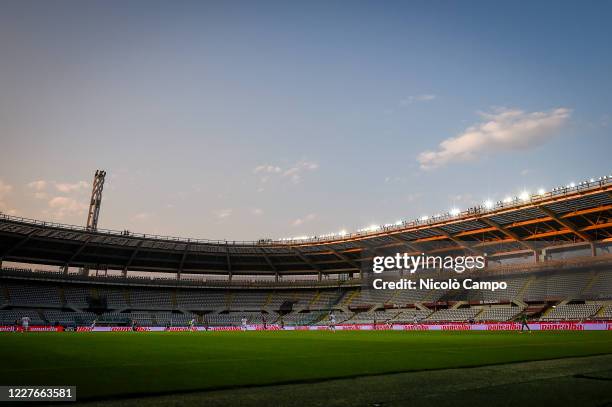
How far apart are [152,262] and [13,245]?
71.8 ft

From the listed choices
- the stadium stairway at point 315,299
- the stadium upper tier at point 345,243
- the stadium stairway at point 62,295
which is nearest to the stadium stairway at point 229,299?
the stadium upper tier at point 345,243

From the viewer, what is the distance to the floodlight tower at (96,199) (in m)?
80.6

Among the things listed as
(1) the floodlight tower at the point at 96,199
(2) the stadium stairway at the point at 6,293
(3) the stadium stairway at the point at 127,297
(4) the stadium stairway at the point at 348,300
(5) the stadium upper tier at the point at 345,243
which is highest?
(1) the floodlight tower at the point at 96,199

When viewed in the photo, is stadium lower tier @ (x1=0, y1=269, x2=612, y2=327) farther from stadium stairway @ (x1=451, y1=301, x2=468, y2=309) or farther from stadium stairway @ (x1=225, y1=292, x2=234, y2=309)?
stadium stairway @ (x1=451, y1=301, x2=468, y2=309)

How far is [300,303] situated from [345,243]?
57.5ft

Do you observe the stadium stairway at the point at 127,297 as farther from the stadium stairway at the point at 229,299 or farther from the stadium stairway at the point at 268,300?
the stadium stairway at the point at 268,300

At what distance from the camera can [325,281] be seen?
82812 millimetres

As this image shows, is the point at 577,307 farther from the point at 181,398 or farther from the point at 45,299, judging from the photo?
the point at 45,299

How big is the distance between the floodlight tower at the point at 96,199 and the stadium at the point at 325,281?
0.25 meters

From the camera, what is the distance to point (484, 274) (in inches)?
2435

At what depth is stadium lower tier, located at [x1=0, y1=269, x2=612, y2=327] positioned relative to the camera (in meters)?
52.6

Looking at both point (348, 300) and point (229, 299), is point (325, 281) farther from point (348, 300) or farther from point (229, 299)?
point (229, 299)

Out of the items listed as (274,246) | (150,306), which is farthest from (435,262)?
(150,306)

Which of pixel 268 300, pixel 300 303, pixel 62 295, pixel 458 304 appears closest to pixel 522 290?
pixel 458 304
